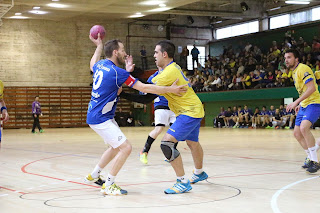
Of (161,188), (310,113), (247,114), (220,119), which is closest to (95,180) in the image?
(161,188)

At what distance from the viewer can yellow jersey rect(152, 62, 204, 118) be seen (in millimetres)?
6336

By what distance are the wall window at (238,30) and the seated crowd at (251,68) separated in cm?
201

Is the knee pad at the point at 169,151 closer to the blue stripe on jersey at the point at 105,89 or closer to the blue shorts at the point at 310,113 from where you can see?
the blue stripe on jersey at the point at 105,89

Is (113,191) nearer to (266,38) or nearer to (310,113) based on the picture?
(310,113)

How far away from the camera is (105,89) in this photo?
20.6 ft

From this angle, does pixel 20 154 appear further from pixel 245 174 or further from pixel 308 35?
pixel 308 35

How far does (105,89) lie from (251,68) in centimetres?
2418

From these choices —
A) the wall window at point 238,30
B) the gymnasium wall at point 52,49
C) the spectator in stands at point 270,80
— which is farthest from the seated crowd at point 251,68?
the gymnasium wall at point 52,49

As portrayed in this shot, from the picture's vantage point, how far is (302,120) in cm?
837

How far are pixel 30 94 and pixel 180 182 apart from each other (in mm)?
28233

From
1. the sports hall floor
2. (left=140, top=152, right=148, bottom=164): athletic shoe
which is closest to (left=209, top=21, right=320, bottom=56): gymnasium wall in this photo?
the sports hall floor

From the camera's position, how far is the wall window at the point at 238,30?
3509cm

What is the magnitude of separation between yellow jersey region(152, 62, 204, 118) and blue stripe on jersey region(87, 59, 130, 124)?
478mm

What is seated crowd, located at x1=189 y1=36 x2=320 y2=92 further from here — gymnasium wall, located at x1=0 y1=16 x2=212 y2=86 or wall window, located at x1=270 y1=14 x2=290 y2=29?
gymnasium wall, located at x1=0 y1=16 x2=212 y2=86
